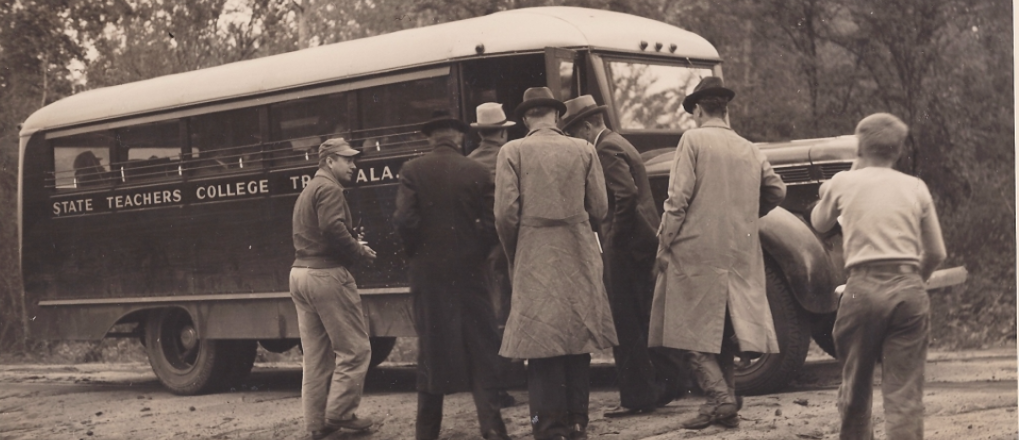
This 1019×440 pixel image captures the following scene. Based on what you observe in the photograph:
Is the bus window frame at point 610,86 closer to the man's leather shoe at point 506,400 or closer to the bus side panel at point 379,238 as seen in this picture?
the bus side panel at point 379,238

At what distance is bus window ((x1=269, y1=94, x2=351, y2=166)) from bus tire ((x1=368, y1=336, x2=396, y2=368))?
1.51 meters

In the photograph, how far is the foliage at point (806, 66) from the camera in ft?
24.0

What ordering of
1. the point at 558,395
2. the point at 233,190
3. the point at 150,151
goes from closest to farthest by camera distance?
1. the point at 558,395
2. the point at 233,190
3. the point at 150,151

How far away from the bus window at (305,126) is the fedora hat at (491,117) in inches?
51.8

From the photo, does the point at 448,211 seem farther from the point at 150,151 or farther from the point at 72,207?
the point at 72,207

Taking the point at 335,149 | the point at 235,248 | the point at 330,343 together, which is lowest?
the point at 330,343

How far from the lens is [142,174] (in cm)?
960

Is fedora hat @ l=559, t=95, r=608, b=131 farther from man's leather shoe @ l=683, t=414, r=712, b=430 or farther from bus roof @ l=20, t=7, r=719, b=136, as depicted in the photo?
man's leather shoe @ l=683, t=414, r=712, b=430

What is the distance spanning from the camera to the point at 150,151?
9.55 metres

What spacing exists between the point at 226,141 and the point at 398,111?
162cm

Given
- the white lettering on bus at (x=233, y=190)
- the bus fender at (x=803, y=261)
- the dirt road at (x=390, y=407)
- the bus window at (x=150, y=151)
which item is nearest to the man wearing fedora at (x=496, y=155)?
the dirt road at (x=390, y=407)

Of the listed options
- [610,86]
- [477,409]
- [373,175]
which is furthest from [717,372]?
[373,175]

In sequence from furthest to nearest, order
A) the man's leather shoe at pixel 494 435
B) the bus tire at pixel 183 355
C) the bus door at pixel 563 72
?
1. the bus tire at pixel 183 355
2. the bus door at pixel 563 72
3. the man's leather shoe at pixel 494 435

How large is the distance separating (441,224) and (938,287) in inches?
120
